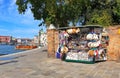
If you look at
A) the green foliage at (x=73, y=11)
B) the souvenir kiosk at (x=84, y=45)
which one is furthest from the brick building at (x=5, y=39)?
the souvenir kiosk at (x=84, y=45)

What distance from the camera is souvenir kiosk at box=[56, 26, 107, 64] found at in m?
14.1

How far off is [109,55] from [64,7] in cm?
841

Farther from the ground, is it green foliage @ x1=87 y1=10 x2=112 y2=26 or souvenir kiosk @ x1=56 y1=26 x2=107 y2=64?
green foliage @ x1=87 y1=10 x2=112 y2=26

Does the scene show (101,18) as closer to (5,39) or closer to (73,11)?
(73,11)

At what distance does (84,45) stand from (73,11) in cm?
830

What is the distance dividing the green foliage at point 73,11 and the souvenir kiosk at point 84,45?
6416 mm

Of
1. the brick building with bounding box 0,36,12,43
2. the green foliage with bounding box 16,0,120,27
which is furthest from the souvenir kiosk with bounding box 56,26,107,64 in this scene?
the brick building with bounding box 0,36,12,43

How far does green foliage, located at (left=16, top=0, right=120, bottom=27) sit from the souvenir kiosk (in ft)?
21.0

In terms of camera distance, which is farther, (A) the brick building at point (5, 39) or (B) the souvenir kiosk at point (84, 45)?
(A) the brick building at point (5, 39)

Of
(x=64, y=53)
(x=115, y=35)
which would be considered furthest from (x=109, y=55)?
→ (x=64, y=53)

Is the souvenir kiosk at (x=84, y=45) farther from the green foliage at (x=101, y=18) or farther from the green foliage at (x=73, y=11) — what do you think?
the green foliage at (x=101, y=18)

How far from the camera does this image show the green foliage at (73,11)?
70.9 ft

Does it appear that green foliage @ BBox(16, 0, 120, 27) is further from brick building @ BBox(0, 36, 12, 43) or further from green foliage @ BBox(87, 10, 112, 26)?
brick building @ BBox(0, 36, 12, 43)

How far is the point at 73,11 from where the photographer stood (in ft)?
73.4
